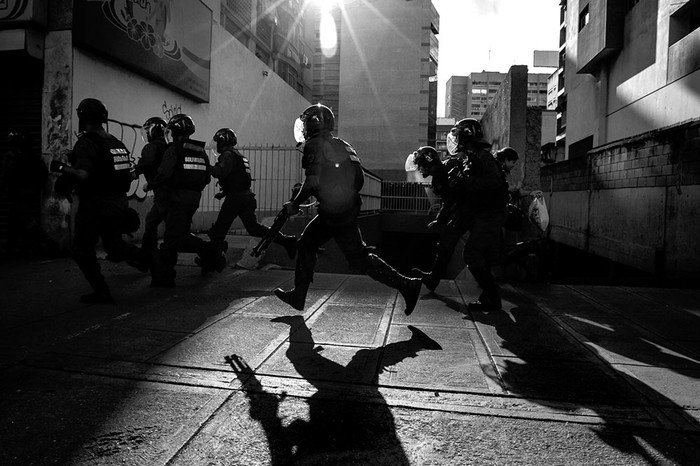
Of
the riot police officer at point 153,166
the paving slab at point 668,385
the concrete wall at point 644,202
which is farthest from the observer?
the concrete wall at point 644,202

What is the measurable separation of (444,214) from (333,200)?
6.75 feet

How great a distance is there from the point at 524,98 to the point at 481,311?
4.40 m

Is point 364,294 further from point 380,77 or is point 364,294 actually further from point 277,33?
point 380,77

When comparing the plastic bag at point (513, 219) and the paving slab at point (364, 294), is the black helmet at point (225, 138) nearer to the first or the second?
the paving slab at point (364, 294)

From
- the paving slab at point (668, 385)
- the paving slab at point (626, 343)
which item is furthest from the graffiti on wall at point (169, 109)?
the paving slab at point (668, 385)

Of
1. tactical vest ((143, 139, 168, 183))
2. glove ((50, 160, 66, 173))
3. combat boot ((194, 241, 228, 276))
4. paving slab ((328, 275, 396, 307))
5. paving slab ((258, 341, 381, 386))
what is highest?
tactical vest ((143, 139, 168, 183))

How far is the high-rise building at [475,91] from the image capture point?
100 meters

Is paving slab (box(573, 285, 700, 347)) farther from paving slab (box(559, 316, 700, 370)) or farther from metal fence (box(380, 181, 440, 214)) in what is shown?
metal fence (box(380, 181, 440, 214))

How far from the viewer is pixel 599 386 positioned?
9.46 feet

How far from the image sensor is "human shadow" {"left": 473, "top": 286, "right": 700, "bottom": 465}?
7.22ft

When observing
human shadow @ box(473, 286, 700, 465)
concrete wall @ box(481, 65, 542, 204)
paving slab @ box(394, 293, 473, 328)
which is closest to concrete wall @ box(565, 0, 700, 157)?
concrete wall @ box(481, 65, 542, 204)

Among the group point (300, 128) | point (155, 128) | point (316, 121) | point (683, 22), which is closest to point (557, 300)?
point (316, 121)

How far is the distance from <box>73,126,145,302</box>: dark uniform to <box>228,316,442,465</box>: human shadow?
2.46 metres

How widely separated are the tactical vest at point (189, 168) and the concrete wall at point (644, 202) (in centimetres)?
682
